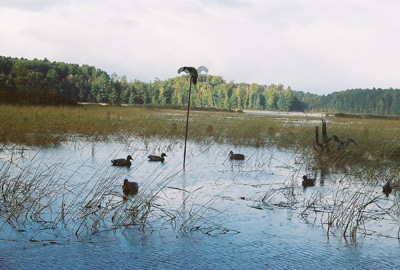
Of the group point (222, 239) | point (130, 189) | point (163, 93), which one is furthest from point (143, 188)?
point (163, 93)

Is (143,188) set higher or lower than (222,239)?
higher

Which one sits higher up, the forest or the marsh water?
the forest

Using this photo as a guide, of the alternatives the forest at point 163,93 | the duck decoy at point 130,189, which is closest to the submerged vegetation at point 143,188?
the duck decoy at point 130,189

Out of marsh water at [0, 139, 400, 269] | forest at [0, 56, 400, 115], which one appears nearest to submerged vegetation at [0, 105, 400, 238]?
marsh water at [0, 139, 400, 269]

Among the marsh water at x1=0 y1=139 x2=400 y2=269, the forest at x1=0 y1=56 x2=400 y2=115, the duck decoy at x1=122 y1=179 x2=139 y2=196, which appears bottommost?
the marsh water at x1=0 y1=139 x2=400 y2=269

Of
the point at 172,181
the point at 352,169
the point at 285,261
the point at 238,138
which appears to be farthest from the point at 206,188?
the point at 238,138

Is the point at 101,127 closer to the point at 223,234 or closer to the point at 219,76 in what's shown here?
the point at 223,234

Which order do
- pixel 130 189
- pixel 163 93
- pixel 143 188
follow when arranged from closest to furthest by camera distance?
pixel 130 189 → pixel 143 188 → pixel 163 93

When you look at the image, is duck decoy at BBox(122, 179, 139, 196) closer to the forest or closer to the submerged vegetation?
the submerged vegetation

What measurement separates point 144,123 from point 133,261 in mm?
18517

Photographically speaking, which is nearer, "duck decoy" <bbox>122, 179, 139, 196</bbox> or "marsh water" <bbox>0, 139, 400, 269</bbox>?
"marsh water" <bbox>0, 139, 400, 269</bbox>

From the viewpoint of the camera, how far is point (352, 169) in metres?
10.6

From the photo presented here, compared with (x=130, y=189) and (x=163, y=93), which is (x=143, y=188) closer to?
(x=130, y=189)

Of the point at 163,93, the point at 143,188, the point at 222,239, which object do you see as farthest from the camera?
the point at 163,93
